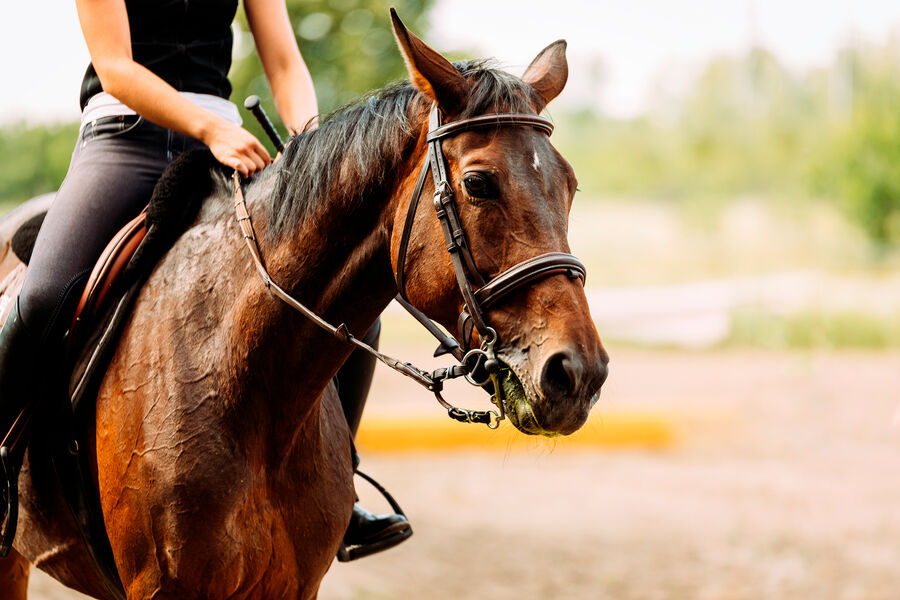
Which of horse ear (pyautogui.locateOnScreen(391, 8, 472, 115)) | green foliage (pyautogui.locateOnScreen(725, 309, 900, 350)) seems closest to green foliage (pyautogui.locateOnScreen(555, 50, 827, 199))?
green foliage (pyautogui.locateOnScreen(725, 309, 900, 350))

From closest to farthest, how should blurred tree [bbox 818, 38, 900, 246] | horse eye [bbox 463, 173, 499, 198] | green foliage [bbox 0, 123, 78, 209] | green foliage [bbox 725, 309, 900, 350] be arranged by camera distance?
horse eye [bbox 463, 173, 499, 198], green foliage [bbox 0, 123, 78, 209], green foliage [bbox 725, 309, 900, 350], blurred tree [bbox 818, 38, 900, 246]

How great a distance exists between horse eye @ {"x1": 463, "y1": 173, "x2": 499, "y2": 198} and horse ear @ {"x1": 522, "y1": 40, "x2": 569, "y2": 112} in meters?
0.35

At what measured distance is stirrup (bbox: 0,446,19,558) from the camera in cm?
251

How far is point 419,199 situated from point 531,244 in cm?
30

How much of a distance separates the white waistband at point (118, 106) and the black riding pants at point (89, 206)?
0.08ft

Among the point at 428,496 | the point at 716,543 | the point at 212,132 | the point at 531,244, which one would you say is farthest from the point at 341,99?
the point at 531,244

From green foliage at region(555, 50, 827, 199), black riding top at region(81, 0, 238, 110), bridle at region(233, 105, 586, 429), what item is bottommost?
bridle at region(233, 105, 586, 429)

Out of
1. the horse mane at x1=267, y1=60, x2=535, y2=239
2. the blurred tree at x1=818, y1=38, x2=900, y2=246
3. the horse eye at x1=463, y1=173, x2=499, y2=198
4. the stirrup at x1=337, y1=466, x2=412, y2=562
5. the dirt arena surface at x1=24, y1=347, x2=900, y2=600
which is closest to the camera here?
the horse eye at x1=463, y1=173, x2=499, y2=198

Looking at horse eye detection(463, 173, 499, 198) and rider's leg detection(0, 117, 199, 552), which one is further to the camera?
rider's leg detection(0, 117, 199, 552)

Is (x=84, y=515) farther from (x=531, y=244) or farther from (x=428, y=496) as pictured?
(x=428, y=496)

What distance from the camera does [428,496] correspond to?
300 inches

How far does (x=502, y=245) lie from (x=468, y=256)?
0.26 feet

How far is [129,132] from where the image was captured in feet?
8.76

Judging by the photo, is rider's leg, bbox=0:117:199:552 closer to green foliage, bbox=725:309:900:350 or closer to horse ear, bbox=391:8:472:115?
horse ear, bbox=391:8:472:115
